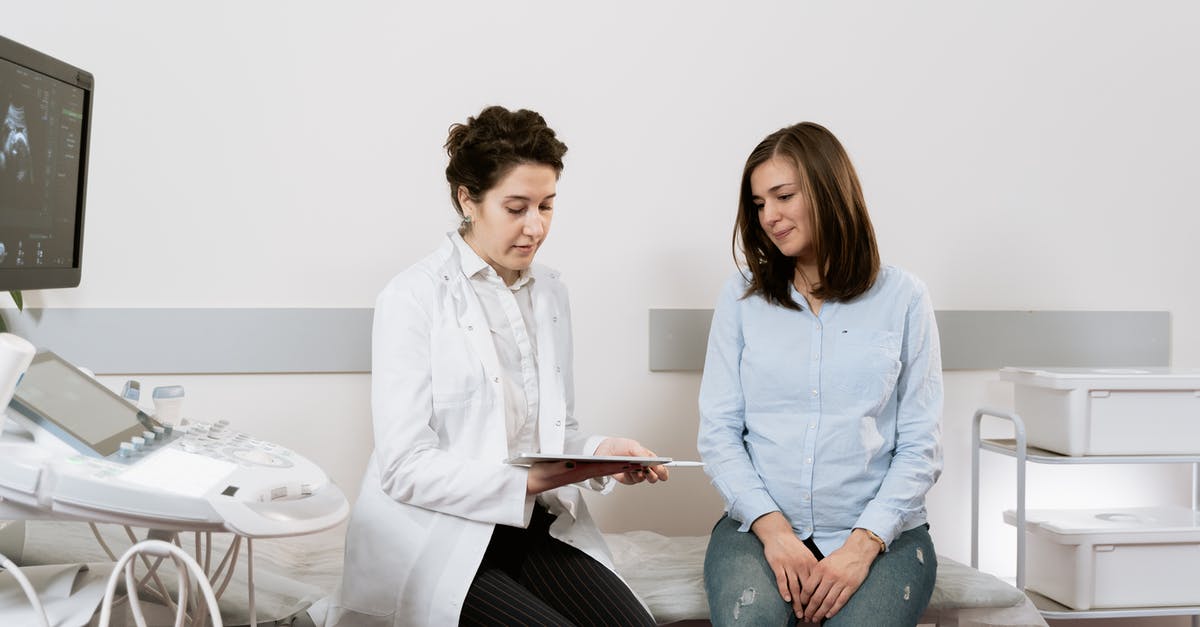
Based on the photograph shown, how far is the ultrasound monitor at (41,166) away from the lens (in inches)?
43.5

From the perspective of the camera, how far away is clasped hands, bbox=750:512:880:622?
162 cm

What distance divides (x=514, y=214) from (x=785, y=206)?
51 centimetres

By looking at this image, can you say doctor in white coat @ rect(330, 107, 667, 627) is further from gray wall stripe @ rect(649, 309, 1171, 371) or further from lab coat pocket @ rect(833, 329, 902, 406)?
gray wall stripe @ rect(649, 309, 1171, 371)

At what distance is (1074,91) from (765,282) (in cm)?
124

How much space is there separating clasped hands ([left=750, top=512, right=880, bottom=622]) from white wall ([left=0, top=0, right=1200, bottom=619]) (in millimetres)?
738

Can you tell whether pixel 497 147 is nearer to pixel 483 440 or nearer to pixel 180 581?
pixel 483 440

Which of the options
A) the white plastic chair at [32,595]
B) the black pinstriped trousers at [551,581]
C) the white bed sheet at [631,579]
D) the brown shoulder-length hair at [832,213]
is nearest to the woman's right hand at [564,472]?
the black pinstriped trousers at [551,581]

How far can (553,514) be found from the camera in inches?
67.8

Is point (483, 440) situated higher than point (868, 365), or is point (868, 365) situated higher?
point (868, 365)

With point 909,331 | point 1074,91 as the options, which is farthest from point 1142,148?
point 909,331

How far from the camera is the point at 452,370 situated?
5.23 feet

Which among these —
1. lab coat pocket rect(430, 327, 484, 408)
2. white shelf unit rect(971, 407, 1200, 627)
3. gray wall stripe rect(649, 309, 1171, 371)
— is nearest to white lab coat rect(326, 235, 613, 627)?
lab coat pocket rect(430, 327, 484, 408)

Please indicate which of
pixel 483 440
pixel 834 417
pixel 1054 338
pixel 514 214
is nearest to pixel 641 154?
pixel 514 214

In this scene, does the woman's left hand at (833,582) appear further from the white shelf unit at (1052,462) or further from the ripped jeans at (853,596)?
the white shelf unit at (1052,462)
